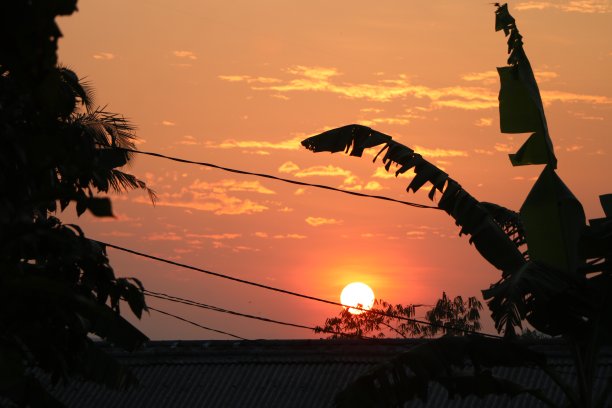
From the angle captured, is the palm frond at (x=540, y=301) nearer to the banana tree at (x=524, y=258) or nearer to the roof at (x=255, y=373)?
the banana tree at (x=524, y=258)

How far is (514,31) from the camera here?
426 inches

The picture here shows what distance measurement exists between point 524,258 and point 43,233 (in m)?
6.70

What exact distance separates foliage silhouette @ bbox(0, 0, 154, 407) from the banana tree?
2894 mm

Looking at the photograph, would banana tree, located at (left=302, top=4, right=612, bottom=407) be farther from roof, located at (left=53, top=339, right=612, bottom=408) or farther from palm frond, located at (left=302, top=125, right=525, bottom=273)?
roof, located at (left=53, top=339, right=612, bottom=408)

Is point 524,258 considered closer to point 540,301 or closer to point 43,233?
point 540,301

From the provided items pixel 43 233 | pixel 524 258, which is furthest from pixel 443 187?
pixel 43 233

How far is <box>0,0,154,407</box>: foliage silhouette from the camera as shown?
457 cm

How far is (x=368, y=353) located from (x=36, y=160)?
11.4 m

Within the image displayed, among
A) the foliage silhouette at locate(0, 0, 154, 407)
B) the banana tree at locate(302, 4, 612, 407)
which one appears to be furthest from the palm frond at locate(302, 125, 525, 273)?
the foliage silhouette at locate(0, 0, 154, 407)

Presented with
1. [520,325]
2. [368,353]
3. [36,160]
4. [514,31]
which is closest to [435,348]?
[520,325]

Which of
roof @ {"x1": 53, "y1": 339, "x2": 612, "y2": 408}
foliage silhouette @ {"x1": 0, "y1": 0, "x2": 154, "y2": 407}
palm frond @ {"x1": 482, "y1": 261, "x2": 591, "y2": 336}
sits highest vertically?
roof @ {"x1": 53, "y1": 339, "x2": 612, "y2": 408}

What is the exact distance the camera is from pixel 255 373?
51.8 feet

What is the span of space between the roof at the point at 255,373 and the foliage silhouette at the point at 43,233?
5.19 m

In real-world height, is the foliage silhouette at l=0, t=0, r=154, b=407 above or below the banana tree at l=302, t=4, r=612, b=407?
below
